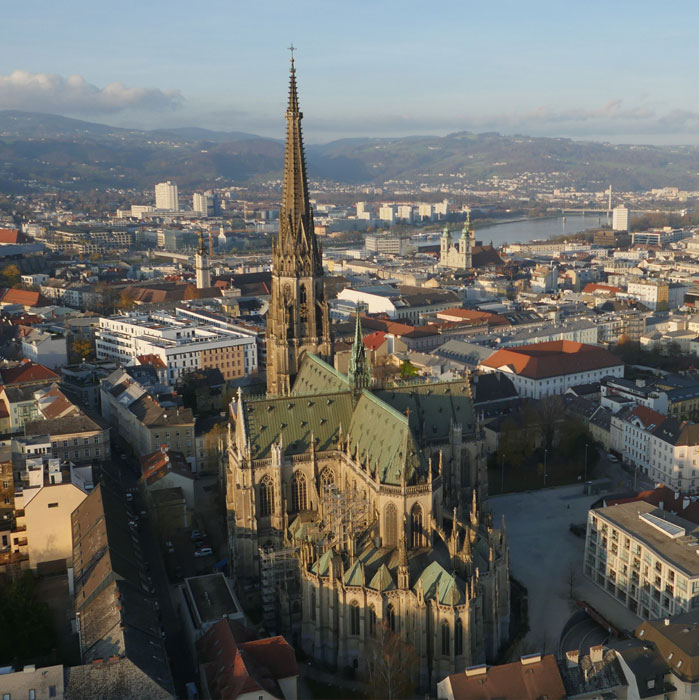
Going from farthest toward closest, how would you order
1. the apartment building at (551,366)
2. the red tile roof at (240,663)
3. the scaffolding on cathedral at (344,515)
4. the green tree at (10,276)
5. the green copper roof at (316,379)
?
the green tree at (10,276), the apartment building at (551,366), the green copper roof at (316,379), the scaffolding on cathedral at (344,515), the red tile roof at (240,663)

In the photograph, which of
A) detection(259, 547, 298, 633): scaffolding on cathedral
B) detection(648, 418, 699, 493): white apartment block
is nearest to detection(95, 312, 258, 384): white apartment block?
detection(648, 418, 699, 493): white apartment block

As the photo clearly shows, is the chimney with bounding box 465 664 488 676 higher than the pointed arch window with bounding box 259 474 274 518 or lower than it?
lower

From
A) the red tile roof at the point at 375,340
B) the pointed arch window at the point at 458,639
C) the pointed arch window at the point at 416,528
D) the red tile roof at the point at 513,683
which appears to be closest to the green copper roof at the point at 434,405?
the pointed arch window at the point at 416,528

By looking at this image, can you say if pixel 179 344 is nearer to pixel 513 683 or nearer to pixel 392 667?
pixel 392 667

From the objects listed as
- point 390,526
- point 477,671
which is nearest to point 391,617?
point 390,526

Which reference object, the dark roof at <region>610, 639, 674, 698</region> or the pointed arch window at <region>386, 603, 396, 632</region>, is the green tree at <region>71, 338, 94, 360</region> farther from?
the dark roof at <region>610, 639, 674, 698</region>

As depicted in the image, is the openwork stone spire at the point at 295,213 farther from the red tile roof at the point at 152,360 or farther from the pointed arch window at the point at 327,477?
the red tile roof at the point at 152,360

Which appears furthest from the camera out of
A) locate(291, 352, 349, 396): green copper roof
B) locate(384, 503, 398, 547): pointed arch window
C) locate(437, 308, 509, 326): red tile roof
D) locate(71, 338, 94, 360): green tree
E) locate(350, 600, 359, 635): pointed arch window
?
locate(437, 308, 509, 326): red tile roof
